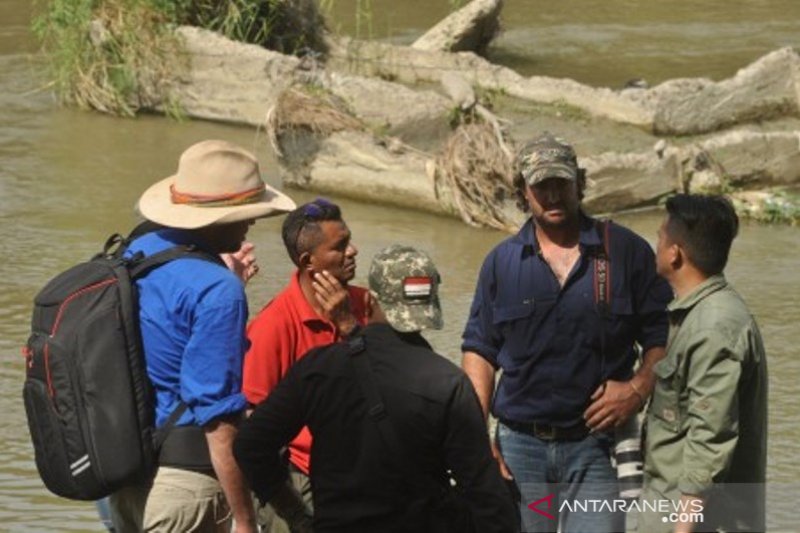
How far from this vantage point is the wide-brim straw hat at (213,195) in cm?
487

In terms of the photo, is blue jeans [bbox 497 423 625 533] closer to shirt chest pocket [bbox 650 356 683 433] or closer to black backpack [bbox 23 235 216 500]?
shirt chest pocket [bbox 650 356 683 433]

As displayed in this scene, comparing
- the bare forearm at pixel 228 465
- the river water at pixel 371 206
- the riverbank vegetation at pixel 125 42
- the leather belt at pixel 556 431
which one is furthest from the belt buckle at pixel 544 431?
the riverbank vegetation at pixel 125 42

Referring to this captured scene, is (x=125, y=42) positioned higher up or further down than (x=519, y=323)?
further down

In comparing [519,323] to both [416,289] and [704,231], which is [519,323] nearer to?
[704,231]

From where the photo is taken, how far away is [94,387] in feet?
15.2

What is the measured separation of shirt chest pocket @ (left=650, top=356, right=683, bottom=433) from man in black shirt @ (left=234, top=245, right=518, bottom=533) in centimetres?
70

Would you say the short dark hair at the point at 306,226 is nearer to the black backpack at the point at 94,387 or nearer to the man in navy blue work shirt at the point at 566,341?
the black backpack at the point at 94,387

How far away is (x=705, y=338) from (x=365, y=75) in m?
9.55

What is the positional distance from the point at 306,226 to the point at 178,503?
2.73 ft

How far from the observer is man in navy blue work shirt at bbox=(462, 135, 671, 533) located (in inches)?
205

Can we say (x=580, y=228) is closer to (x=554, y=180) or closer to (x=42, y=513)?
(x=554, y=180)

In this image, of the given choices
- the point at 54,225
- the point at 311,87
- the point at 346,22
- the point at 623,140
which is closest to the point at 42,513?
the point at 54,225

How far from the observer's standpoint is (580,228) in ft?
17.6

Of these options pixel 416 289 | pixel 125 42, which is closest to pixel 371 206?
pixel 125 42
